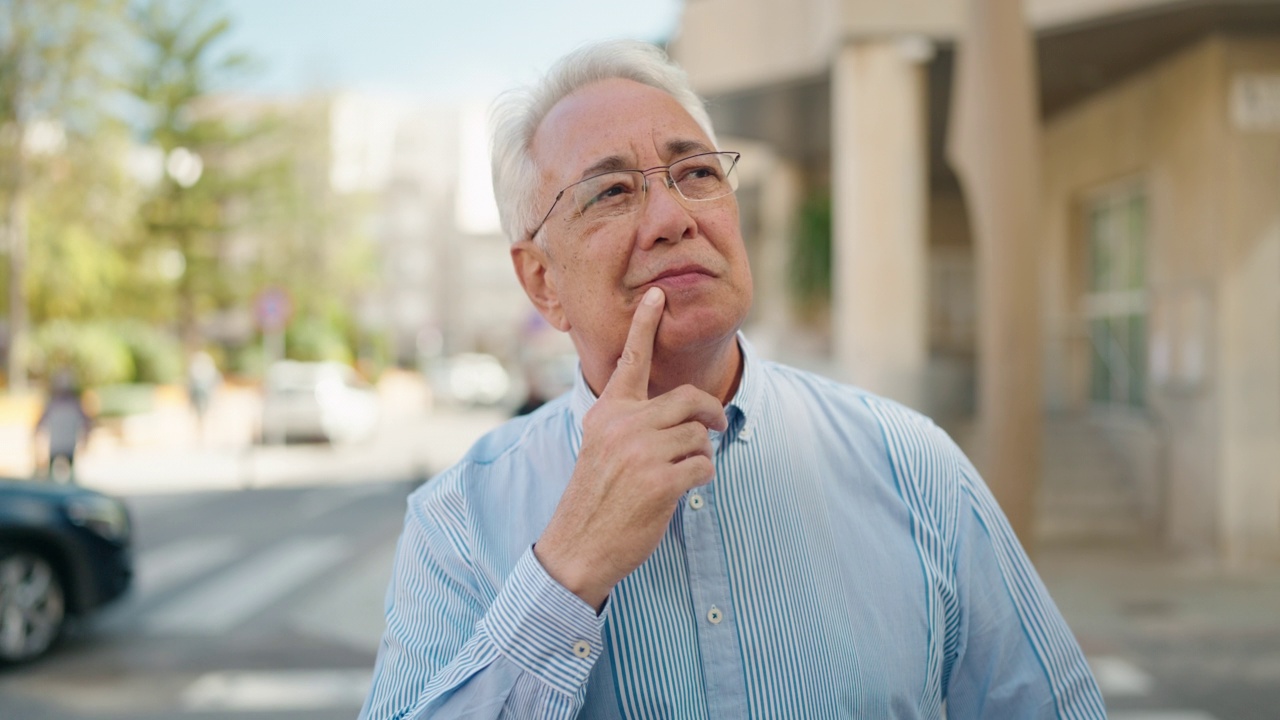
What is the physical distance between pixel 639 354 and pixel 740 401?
28cm

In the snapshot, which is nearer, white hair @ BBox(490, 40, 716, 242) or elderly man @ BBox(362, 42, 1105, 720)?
elderly man @ BBox(362, 42, 1105, 720)

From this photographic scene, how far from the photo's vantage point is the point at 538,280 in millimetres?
1867

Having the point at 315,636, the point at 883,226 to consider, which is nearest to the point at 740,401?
the point at 315,636

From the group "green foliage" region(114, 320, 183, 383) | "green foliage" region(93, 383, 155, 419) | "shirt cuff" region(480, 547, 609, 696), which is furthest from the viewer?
"green foliage" region(114, 320, 183, 383)

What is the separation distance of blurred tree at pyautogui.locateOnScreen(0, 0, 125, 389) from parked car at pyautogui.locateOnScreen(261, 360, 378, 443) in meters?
5.46

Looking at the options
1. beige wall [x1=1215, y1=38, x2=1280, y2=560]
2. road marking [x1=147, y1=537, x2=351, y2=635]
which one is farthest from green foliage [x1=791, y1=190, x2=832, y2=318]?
road marking [x1=147, y1=537, x2=351, y2=635]

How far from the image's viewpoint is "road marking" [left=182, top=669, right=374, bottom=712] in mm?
5660

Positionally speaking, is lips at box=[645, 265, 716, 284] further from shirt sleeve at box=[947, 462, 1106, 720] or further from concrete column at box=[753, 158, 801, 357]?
concrete column at box=[753, 158, 801, 357]

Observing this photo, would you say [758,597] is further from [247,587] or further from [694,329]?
[247,587]

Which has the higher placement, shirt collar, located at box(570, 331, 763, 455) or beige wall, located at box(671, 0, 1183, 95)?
beige wall, located at box(671, 0, 1183, 95)

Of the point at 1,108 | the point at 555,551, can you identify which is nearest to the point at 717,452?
the point at 555,551

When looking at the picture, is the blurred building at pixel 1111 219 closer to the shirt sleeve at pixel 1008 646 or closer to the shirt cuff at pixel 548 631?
the shirt sleeve at pixel 1008 646

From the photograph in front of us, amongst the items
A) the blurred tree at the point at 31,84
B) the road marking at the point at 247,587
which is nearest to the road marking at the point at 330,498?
the road marking at the point at 247,587

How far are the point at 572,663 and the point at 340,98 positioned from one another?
42.5m
